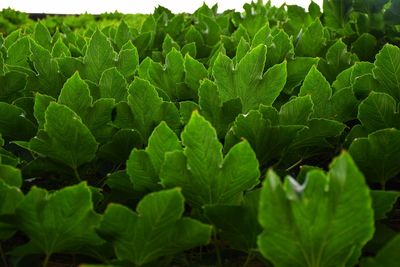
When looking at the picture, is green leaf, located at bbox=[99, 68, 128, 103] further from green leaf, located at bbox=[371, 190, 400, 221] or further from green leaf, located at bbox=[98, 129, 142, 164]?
green leaf, located at bbox=[371, 190, 400, 221]

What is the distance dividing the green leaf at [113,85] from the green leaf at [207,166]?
62cm

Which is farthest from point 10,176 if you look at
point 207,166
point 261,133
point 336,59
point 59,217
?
point 336,59

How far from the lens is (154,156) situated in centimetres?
119

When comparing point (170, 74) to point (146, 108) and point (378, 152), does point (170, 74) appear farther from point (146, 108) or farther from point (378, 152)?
point (378, 152)

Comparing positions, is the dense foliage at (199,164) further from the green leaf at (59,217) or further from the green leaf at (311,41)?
the green leaf at (311,41)

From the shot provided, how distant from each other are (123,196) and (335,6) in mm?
2181

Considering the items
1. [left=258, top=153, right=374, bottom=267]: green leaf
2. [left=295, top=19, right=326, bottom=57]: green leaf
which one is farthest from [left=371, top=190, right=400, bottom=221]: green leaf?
[left=295, top=19, right=326, bottom=57]: green leaf

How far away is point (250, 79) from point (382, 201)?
604mm

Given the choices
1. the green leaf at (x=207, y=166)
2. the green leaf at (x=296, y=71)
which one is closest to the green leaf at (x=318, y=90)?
the green leaf at (x=296, y=71)

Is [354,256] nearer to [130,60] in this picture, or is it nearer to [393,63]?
[393,63]

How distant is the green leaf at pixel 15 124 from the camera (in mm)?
1509

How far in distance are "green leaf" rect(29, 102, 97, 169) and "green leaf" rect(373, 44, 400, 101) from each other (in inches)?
32.9

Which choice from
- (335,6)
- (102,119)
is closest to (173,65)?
(102,119)

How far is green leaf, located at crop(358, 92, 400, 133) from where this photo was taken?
1.42 metres
